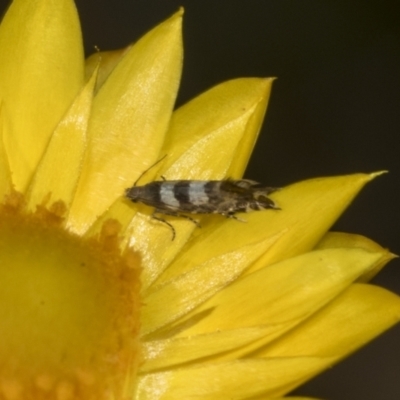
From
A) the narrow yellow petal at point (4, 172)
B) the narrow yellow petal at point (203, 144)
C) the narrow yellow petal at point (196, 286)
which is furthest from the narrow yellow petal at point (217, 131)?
the narrow yellow petal at point (4, 172)

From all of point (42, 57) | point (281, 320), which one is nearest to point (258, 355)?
point (281, 320)

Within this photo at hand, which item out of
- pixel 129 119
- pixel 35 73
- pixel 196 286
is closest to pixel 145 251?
pixel 196 286

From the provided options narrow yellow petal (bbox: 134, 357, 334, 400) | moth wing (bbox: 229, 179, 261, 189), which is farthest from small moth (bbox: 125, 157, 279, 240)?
narrow yellow petal (bbox: 134, 357, 334, 400)

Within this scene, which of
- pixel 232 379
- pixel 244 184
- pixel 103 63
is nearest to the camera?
pixel 232 379

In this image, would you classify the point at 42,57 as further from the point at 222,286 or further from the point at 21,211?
the point at 222,286

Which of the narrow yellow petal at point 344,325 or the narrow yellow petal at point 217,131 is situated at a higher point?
the narrow yellow petal at point 217,131

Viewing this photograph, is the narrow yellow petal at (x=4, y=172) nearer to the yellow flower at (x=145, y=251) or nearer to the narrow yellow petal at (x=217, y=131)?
the yellow flower at (x=145, y=251)

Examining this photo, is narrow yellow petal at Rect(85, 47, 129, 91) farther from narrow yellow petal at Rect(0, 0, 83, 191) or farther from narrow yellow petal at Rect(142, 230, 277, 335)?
narrow yellow petal at Rect(142, 230, 277, 335)

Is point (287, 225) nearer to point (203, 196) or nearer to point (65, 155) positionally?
point (203, 196)
